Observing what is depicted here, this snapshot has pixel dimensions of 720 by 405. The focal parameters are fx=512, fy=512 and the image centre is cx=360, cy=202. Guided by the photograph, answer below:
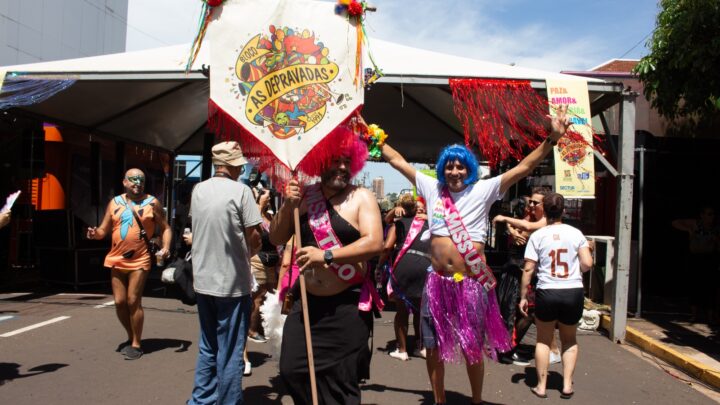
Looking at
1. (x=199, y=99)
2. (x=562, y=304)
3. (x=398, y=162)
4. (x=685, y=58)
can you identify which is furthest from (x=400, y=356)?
(x=199, y=99)

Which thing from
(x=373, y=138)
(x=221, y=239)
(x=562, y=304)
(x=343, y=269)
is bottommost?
(x=562, y=304)

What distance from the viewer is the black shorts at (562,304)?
13.7ft

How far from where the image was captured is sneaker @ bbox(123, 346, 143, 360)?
488 centimetres

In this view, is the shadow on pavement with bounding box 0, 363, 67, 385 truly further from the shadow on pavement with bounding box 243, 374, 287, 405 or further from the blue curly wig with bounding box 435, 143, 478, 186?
the blue curly wig with bounding box 435, 143, 478, 186

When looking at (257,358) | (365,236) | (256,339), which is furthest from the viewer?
(256,339)

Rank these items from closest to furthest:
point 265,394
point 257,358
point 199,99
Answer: point 265,394 → point 257,358 → point 199,99

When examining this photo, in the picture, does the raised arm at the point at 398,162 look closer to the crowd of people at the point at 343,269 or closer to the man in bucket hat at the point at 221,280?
the crowd of people at the point at 343,269

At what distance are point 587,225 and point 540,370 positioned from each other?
823cm

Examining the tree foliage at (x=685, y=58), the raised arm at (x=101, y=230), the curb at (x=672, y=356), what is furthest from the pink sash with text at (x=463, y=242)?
the tree foliage at (x=685, y=58)

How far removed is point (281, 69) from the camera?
308cm

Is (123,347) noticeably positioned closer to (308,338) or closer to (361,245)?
(308,338)

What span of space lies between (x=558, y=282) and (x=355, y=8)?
2.71 meters

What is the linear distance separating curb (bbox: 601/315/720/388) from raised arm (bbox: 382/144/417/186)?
3.71m

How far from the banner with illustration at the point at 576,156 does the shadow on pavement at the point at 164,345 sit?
4.60m
